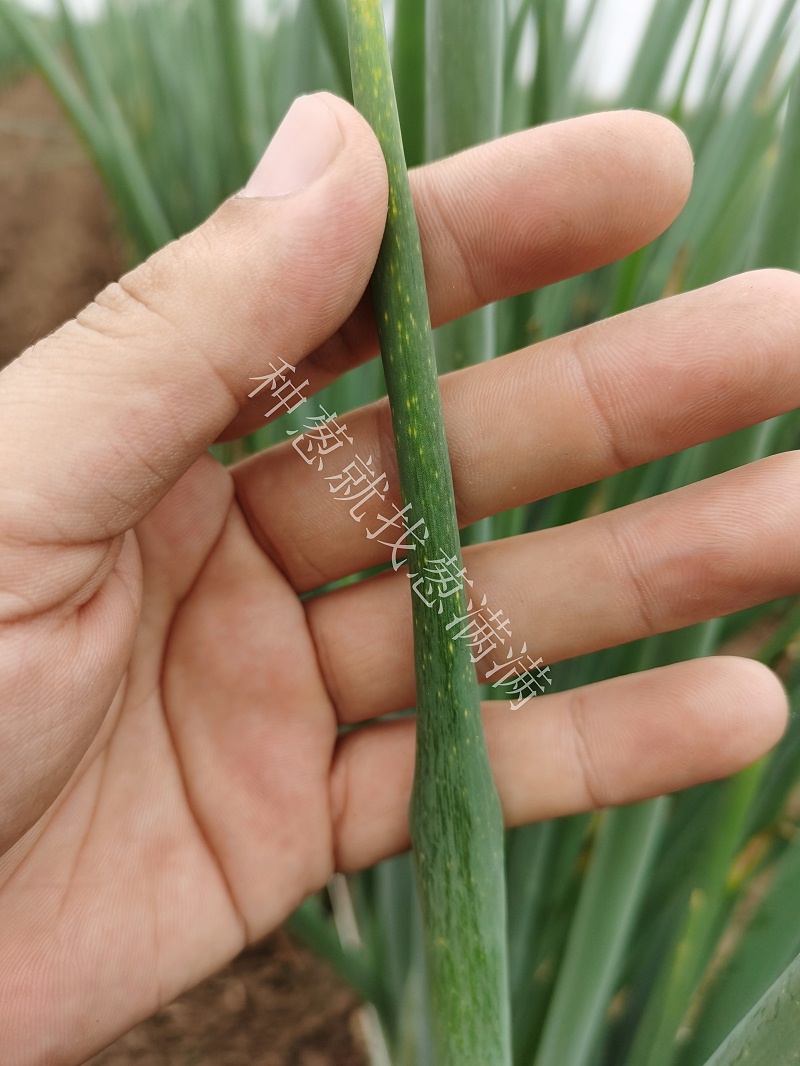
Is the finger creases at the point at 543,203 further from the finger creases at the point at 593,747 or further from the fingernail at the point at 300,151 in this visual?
the finger creases at the point at 593,747

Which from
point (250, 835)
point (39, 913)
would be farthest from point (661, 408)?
point (39, 913)

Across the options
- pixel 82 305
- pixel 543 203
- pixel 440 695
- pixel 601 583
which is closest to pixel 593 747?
pixel 601 583

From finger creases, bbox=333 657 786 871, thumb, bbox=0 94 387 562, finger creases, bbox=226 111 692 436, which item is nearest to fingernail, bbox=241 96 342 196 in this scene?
thumb, bbox=0 94 387 562

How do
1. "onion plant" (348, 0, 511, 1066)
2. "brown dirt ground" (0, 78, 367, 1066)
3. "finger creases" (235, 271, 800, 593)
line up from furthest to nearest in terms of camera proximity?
1. "brown dirt ground" (0, 78, 367, 1066)
2. "finger creases" (235, 271, 800, 593)
3. "onion plant" (348, 0, 511, 1066)

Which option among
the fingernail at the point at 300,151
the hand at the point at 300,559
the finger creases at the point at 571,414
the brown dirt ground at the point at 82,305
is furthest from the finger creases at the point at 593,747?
the fingernail at the point at 300,151

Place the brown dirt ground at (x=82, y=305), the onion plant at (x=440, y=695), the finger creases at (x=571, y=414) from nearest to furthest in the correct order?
the onion plant at (x=440, y=695)
the finger creases at (x=571, y=414)
the brown dirt ground at (x=82, y=305)

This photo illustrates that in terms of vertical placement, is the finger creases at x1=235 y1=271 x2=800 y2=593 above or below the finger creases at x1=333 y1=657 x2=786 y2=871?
above

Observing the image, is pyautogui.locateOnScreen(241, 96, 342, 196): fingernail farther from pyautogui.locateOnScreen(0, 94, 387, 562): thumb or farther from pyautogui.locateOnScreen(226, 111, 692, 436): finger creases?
pyautogui.locateOnScreen(226, 111, 692, 436): finger creases

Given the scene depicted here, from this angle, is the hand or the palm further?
the palm
